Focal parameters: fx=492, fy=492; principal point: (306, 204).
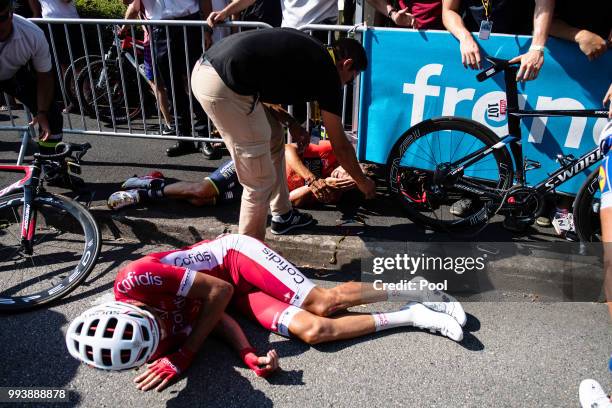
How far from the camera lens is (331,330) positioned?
2.84 m

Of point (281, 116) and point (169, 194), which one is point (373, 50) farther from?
point (169, 194)

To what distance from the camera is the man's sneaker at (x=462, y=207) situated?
388 centimetres

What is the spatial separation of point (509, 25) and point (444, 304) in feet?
7.14

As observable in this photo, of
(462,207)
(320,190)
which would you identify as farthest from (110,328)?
(462,207)

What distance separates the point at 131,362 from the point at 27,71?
300 cm

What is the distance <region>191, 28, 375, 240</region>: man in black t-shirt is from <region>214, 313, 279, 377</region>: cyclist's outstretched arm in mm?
762

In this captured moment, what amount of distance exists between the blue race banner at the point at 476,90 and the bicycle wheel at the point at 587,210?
0.42 m

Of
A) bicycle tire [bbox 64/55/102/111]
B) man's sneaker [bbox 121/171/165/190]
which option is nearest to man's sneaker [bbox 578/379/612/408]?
man's sneaker [bbox 121/171/165/190]

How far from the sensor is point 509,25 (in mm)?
3699

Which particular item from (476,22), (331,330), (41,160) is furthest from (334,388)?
(476,22)

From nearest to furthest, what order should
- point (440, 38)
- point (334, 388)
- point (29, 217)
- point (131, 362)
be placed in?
point (131, 362)
point (334, 388)
point (29, 217)
point (440, 38)

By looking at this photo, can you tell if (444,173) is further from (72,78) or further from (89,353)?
(72,78)

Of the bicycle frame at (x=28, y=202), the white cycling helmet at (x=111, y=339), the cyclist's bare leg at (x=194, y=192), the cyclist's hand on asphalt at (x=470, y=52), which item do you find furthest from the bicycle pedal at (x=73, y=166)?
the cyclist's hand on asphalt at (x=470, y=52)

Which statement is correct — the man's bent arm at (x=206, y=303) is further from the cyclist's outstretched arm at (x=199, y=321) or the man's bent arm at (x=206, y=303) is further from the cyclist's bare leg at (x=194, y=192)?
the cyclist's bare leg at (x=194, y=192)
